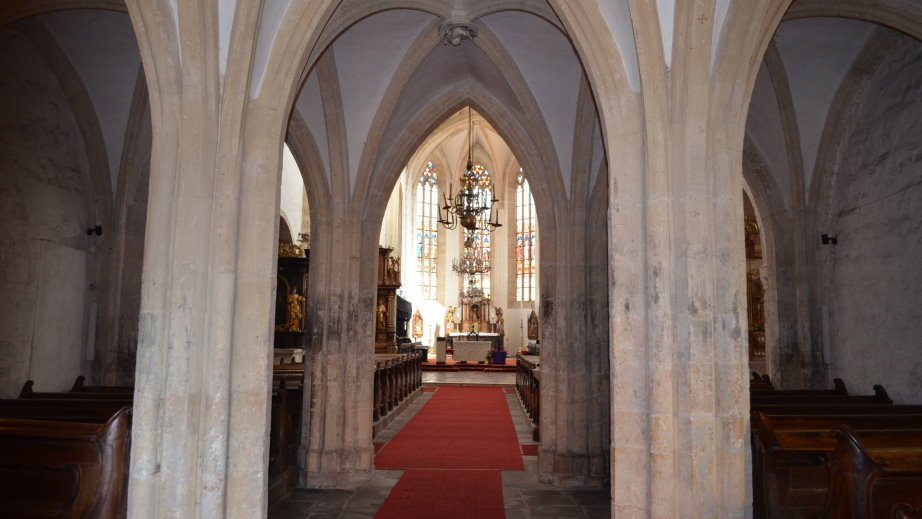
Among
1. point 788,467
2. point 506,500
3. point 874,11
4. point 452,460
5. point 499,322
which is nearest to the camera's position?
point 788,467

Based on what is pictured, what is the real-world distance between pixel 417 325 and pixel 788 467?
23055 mm

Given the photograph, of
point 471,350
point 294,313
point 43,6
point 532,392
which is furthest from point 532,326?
point 43,6

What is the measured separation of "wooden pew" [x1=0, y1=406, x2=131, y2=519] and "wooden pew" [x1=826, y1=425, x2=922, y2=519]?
13.3ft

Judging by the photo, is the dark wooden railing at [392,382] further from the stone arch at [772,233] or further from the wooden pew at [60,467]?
the wooden pew at [60,467]

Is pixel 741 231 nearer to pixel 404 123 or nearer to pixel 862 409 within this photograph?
pixel 862 409

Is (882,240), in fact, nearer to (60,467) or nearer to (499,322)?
(60,467)

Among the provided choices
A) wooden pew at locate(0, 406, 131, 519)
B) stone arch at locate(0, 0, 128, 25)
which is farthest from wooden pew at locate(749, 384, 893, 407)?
stone arch at locate(0, 0, 128, 25)

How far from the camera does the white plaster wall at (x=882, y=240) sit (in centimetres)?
679

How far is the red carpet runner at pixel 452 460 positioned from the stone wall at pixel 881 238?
14.3ft

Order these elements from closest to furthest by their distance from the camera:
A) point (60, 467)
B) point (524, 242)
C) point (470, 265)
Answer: point (60, 467)
point (470, 265)
point (524, 242)

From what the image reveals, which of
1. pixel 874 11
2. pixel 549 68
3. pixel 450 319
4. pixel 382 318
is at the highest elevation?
pixel 549 68

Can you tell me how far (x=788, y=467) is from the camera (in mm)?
4375

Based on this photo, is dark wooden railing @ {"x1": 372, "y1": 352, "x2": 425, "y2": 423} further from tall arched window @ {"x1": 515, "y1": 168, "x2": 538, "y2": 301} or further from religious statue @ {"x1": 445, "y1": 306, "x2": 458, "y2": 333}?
tall arched window @ {"x1": 515, "y1": 168, "x2": 538, "y2": 301}

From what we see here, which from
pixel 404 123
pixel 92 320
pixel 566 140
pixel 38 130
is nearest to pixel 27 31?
pixel 38 130
